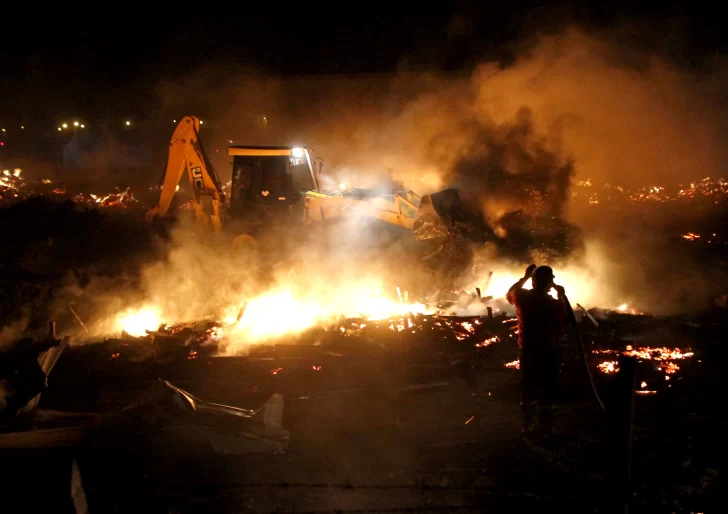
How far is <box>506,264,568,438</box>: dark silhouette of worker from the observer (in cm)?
452

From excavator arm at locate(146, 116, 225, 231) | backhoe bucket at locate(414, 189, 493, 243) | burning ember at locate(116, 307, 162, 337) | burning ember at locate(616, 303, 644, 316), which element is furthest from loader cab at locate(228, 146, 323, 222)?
burning ember at locate(616, 303, 644, 316)

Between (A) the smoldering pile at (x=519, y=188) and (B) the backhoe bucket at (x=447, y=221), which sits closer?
(B) the backhoe bucket at (x=447, y=221)

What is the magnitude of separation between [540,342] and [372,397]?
2.44 metres

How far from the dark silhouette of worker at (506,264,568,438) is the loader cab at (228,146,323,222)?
28.1ft

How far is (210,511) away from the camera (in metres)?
3.95

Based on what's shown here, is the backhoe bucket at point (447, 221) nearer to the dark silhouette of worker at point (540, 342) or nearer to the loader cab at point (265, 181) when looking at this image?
the loader cab at point (265, 181)

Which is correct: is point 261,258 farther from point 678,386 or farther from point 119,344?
point 678,386

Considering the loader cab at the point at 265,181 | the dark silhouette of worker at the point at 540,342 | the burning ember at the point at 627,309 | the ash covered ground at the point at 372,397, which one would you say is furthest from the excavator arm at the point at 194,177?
the burning ember at the point at 627,309

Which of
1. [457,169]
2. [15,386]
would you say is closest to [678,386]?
[15,386]

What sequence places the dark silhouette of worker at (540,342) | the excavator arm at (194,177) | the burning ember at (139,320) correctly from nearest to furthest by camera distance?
the dark silhouette of worker at (540,342) < the burning ember at (139,320) < the excavator arm at (194,177)

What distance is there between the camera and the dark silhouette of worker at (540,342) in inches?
178

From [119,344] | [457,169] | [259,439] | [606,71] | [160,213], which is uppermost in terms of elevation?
[606,71]

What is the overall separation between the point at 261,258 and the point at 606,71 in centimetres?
1163

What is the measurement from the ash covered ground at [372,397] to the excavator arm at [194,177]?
987 mm
